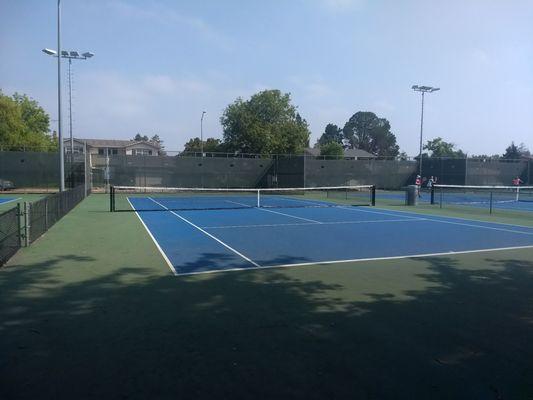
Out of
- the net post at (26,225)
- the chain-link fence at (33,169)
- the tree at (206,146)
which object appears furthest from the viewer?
the tree at (206,146)

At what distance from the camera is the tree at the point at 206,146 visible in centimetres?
7520

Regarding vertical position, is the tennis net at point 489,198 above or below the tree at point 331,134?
below

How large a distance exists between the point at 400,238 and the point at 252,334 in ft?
28.4

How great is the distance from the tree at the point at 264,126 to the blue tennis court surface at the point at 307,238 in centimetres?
4384

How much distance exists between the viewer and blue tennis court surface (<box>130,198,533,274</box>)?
9.79 metres

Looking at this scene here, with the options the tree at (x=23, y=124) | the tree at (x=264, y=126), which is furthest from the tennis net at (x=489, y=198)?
the tree at (x=23, y=124)

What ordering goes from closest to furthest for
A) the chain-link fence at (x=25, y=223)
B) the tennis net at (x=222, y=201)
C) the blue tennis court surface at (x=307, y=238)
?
the chain-link fence at (x=25, y=223) < the blue tennis court surface at (x=307, y=238) < the tennis net at (x=222, y=201)

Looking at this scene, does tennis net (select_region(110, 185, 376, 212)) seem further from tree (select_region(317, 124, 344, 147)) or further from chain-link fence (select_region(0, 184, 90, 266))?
tree (select_region(317, 124, 344, 147))

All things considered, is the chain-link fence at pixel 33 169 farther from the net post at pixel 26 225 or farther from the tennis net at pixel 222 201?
the net post at pixel 26 225

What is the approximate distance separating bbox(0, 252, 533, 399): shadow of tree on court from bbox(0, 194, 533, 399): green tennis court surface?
0.7 inches

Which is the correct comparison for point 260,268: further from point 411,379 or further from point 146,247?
point 411,379

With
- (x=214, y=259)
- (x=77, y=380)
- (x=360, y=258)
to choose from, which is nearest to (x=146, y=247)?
(x=214, y=259)

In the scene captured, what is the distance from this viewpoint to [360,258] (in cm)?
980

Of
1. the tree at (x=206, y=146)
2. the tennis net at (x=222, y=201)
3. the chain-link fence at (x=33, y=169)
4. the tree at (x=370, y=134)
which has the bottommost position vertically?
the tennis net at (x=222, y=201)
